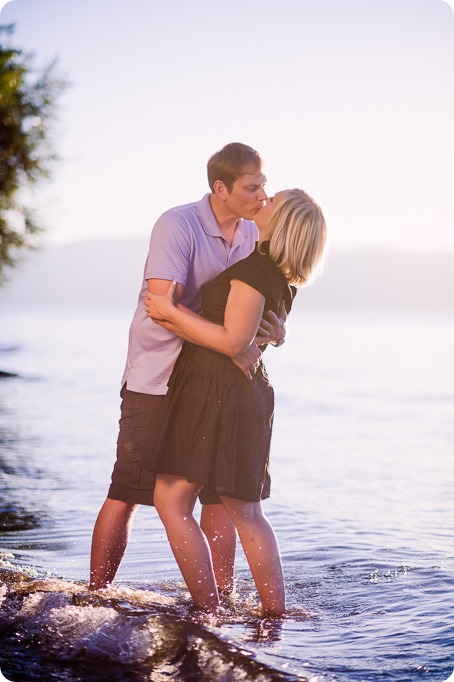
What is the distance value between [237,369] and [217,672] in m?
1.17

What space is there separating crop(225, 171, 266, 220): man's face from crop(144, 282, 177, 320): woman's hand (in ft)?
1.53

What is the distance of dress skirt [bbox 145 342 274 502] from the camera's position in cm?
405

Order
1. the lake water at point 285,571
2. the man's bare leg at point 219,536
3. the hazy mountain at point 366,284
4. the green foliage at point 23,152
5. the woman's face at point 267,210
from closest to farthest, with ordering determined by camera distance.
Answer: the lake water at point 285,571, the woman's face at point 267,210, the man's bare leg at point 219,536, the green foliage at point 23,152, the hazy mountain at point 366,284

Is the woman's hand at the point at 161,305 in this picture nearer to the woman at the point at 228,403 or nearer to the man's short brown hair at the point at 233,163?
the woman at the point at 228,403

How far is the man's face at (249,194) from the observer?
4.21 metres

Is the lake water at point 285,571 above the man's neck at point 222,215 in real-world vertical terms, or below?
below

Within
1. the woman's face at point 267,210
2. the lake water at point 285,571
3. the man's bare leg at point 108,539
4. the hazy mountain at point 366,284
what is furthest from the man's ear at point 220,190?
the hazy mountain at point 366,284

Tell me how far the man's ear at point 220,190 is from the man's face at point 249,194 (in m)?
0.02

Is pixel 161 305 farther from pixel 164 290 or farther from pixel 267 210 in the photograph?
pixel 267 210

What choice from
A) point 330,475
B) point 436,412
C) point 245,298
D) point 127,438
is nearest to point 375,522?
point 330,475

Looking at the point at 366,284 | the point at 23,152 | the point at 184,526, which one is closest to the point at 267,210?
the point at 184,526

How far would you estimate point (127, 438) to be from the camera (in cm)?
437

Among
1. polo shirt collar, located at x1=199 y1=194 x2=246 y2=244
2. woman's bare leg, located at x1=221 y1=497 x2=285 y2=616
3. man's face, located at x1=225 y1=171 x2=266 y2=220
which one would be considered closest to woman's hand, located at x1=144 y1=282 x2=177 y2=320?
polo shirt collar, located at x1=199 y1=194 x2=246 y2=244

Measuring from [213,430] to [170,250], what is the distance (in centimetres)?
75
